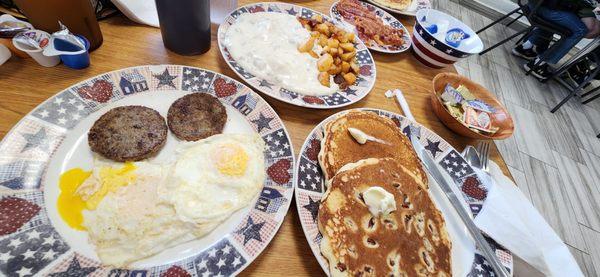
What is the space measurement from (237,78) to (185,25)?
1.20 ft

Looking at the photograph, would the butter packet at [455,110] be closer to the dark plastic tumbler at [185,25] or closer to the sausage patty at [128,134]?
the dark plastic tumbler at [185,25]

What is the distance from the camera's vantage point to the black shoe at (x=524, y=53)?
6.11 meters

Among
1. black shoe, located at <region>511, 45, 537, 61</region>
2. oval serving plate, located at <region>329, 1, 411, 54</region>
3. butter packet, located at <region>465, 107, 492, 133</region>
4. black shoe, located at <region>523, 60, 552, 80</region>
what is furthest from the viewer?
black shoe, located at <region>511, 45, 537, 61</region>

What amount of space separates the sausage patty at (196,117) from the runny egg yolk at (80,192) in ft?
0.82

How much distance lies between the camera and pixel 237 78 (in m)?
1.62

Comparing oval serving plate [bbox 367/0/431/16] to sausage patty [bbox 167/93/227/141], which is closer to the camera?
sausage patty [bbox 167/93/227/141]

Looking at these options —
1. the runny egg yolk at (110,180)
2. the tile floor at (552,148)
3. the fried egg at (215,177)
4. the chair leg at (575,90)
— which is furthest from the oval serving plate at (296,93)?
the chair leg at (575,90)

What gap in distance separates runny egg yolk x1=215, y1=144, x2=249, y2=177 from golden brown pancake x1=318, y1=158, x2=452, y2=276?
1.24 feet

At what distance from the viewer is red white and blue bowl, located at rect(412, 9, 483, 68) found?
6.52ft

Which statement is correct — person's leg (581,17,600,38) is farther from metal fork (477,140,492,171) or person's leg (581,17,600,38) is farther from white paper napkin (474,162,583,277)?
white paper napkin (474,162,583,277)

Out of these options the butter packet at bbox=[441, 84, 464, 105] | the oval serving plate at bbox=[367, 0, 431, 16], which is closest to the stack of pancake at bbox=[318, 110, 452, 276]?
the butter packet at bbox=[441, 84, 464, 105]

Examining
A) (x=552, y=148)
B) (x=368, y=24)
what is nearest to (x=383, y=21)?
(x=368, y=24)

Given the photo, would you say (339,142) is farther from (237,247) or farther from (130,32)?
(130,32)

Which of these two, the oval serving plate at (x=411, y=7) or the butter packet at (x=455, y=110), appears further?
the oval serving plate at (x=411, y=7)
